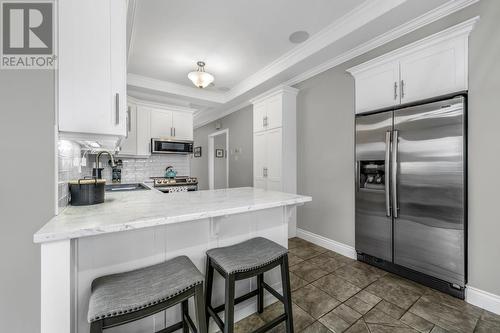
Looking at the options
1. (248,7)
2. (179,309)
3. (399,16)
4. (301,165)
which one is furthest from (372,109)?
(179,309)

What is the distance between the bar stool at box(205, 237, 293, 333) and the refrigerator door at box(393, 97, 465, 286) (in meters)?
1.60

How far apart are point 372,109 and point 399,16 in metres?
0.91

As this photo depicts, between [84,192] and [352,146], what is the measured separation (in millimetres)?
2821

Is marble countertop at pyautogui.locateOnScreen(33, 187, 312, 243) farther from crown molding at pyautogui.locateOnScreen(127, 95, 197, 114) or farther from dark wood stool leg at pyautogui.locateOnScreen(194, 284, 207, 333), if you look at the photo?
crown molding at pyautogui.locateOnScreen(127, 95, 197, 114)

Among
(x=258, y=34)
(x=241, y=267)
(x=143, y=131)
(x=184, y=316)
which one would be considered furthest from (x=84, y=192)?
(x=143, y=131)

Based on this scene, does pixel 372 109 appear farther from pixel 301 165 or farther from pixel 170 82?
pixel 170 82

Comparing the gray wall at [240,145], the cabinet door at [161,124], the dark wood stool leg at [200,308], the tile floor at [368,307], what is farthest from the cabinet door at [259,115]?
the dark wood stool leg at [200,308]

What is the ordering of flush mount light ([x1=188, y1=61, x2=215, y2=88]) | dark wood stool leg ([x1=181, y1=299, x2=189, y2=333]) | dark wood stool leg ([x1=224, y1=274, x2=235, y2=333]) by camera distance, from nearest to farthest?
dark wood stool leg ([x1=224, y1=274, x2=235, y2=333]), dark wood stool leg ([x1=181, y1=299, x2=189, y2=333]), flush mount light ([x1=188, y1=61, x2=215, y2=88])

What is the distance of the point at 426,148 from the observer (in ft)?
6.74

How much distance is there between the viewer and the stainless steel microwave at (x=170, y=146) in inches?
164

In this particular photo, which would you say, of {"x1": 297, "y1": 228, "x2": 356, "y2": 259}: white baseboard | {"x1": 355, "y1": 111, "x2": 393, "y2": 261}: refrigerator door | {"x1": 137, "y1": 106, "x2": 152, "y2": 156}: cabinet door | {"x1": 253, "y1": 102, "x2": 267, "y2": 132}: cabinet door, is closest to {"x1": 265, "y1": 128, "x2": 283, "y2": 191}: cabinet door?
{"x1": 253, "y1": 102, "x2": 267, "y2": 132}: cabinet door

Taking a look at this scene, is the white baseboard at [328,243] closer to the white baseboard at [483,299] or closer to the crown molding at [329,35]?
the white baseboard at [483,299]

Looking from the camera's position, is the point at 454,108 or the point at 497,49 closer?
the point at 497,49

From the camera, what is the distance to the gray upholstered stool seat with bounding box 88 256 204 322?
2.77 ft
